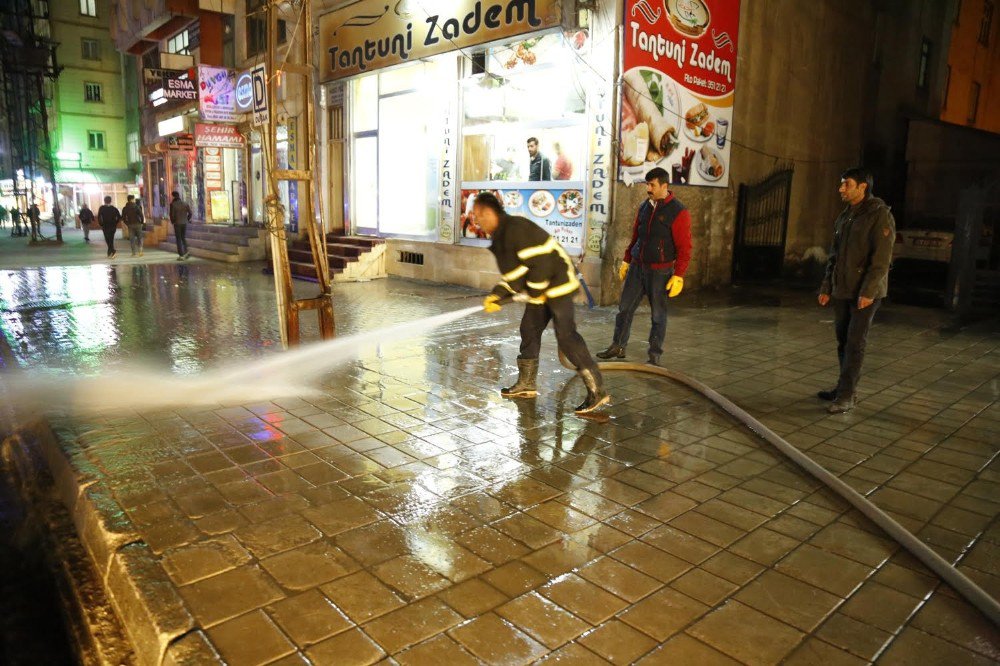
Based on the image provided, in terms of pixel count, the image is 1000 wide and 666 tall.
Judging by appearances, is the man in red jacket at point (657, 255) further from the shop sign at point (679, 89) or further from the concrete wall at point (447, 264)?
the concrete wall at point (447, 264)

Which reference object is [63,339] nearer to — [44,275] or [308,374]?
[308,374]

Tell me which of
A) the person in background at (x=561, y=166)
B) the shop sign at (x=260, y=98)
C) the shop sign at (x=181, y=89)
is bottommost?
the person in background at (x=561, y=166)

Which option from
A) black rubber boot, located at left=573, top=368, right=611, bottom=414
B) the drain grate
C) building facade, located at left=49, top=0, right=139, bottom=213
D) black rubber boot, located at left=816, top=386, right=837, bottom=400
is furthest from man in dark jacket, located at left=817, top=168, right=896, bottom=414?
building facade, located at left=49, top=0, right=139, bottom=213

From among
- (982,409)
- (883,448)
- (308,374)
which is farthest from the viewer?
(308,374)

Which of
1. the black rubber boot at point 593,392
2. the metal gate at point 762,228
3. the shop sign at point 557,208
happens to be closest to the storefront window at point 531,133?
the shop sign at point 557,208

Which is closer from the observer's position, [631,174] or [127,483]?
[127,483]

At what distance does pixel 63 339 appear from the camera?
364 inches

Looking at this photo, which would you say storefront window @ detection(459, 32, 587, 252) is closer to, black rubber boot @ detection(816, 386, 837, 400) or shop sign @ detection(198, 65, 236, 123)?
black rubber boot @ detection(816, 386, 837, 400)

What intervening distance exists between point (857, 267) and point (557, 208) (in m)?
7.23

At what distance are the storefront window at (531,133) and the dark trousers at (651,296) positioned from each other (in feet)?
14.7

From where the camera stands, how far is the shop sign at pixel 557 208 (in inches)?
493

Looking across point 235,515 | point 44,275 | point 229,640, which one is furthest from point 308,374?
point 44,275

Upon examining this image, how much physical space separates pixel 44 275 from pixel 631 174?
46.1 feet

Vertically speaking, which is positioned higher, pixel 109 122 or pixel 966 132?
pixel 109 122
